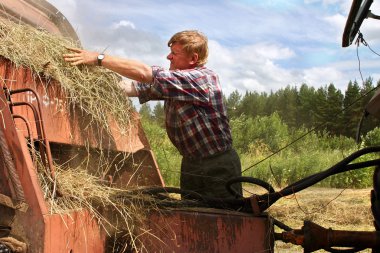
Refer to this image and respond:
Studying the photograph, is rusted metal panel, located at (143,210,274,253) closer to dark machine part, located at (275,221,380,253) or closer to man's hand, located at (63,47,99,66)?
dark machine part, located at (275,221,380,253)

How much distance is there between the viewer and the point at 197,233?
303cm

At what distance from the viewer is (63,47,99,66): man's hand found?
11.9 feet

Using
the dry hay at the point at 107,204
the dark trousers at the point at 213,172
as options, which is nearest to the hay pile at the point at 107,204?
the dry hay at the point at 107,204

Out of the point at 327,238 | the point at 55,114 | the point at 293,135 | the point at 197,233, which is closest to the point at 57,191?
the point at 55,114

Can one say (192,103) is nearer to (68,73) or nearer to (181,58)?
(181,58)

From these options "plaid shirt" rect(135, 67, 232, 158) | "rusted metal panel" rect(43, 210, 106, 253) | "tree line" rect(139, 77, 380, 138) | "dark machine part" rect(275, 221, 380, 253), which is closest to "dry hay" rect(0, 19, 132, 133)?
"plaid shirt" rect(135, 67, 232, 158)

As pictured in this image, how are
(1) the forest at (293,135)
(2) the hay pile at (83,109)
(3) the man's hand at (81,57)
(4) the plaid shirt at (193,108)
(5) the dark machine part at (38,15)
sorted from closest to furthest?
(2) the hay pile at (83,109) → (3) the man's hand at (81,57) → (4) the plaid shirt at (193,108) → (5) the dark machine part at (38,15) → (1) the forest at (293,135)

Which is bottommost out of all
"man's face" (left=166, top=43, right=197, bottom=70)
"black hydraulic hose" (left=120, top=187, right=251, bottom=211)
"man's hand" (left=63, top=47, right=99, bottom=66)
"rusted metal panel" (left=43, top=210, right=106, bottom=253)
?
"rusted metal panel" (left=43, top=210, right=106, bottom=253)

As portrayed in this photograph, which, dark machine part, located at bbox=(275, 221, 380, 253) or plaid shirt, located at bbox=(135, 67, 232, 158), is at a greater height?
plaid shirt, located at bbox=(135, 67, 232, 158)

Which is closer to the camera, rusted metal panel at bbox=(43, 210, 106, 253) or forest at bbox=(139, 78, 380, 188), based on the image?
rusted metal panel at bbox=(43, 210, 106, 253)

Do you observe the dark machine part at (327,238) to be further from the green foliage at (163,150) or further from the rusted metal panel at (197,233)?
the green foliage at (163,150)

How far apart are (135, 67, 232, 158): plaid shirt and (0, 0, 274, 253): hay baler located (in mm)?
361

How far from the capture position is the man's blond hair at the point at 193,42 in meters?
4.17

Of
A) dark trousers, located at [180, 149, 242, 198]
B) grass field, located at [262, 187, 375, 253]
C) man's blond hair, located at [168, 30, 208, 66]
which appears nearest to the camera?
dark trousers, located at [180, 149, 242, 198]
